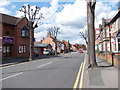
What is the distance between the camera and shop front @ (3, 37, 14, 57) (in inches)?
1107

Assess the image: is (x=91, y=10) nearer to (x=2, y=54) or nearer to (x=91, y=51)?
(x=91, y=51)

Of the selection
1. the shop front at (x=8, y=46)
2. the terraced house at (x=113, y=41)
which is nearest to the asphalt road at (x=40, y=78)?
the terraced house at (x=113, y=41)

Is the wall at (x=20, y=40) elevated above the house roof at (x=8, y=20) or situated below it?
below

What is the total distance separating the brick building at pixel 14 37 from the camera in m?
28.3

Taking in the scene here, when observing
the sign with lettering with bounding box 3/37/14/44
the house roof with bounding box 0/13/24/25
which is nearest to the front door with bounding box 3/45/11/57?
→ the sign with lettering with bounding box 3/37/14/44

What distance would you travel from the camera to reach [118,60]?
1284 centimetres

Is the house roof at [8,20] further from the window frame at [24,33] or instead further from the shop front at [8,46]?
the shop front at [8,46]

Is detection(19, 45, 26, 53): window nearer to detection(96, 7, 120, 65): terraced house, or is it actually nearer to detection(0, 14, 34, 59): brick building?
detection(0, 14, 34, 59): brick building

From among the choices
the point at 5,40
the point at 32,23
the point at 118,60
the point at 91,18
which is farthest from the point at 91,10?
the point at 5,40

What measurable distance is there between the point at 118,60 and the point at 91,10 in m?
4.74

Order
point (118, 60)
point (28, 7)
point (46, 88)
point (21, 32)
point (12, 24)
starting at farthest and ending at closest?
point (21, 32) → point (12, 24) → point (28, 7) → point (118, 60) → point (46, 88)

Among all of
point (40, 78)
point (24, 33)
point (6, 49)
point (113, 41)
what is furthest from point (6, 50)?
point (40, 78)

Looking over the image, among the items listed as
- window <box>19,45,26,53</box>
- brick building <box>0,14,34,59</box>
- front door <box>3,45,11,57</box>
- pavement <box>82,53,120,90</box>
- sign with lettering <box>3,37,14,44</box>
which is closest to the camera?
pavement <box>82,53,120,90</box>

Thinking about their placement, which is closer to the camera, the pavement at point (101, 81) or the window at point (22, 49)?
the pavement at point (101, 81)
